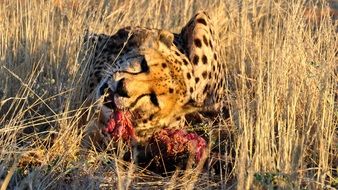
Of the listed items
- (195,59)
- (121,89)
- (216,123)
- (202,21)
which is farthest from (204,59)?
(121,89)

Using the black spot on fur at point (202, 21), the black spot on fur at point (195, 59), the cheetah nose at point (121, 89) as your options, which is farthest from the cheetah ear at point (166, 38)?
the cheetah nose at point (121, 89)

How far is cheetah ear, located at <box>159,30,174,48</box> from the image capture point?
396 cm

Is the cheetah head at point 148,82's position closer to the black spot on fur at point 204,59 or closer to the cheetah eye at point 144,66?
the cheetah eye at point 144,66

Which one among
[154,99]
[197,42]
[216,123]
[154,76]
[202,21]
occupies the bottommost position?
[216,123]

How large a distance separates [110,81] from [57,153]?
1.73 feet

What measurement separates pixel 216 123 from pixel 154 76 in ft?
1.79

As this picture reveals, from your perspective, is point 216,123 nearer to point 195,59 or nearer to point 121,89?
point 195,59

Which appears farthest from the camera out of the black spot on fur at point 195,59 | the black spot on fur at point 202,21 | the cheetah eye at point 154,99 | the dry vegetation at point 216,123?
the black spot on fur at point 202,21

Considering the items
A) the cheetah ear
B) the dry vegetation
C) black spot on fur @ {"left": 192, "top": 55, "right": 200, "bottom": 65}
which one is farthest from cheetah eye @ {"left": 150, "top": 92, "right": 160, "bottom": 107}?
black spot on fur @ {"left": 192, "top": 55, "right": 200, "bottom": 65}

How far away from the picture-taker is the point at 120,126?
3574 millimetres

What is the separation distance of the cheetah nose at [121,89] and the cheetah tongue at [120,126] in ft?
0.26

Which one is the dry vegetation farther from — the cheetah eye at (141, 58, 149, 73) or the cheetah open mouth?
the cheetah eye at (141, 58, 149, 73)

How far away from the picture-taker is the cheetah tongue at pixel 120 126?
356 centimetres

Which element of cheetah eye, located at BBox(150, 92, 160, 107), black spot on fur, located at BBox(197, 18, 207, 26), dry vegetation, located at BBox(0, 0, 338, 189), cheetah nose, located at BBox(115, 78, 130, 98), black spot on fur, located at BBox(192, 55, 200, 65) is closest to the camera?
dry vegetation, located at BBox(0, 0, 338, 189)
